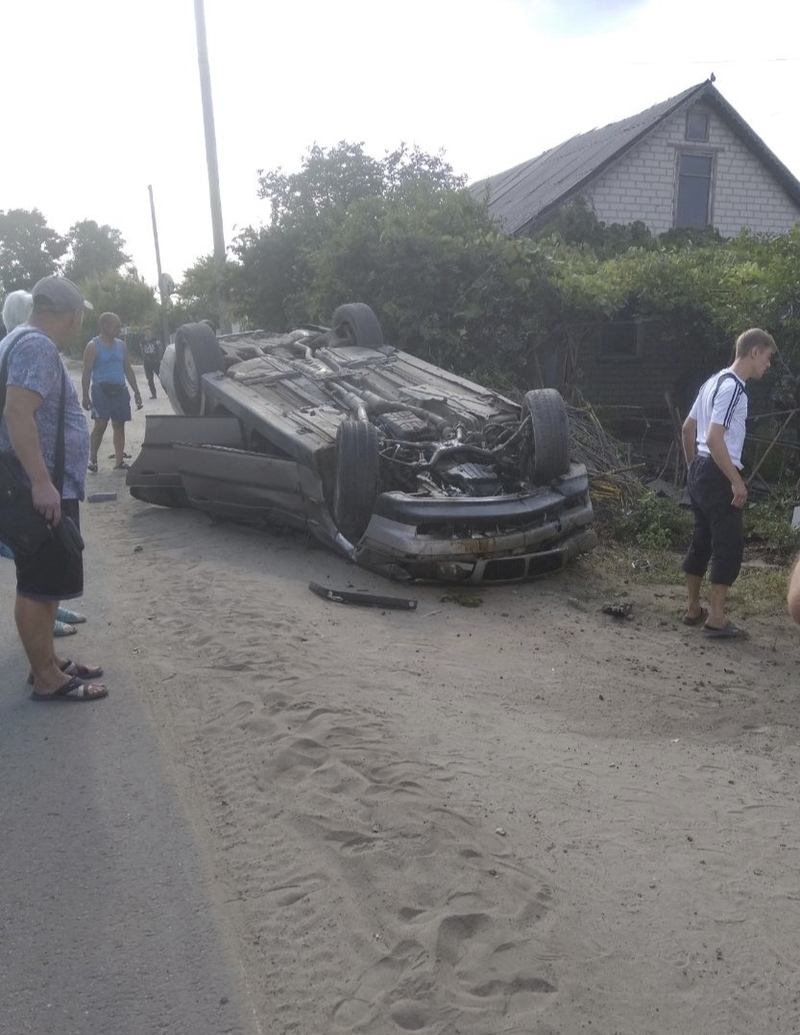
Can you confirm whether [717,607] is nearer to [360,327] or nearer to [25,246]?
[360,327]

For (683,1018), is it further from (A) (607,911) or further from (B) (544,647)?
(B) (544,647)

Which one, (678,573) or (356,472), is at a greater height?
(356,472)

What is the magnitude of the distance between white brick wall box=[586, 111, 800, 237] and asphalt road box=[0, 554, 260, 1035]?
17872 mm

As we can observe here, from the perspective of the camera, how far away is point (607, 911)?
9.82 feet

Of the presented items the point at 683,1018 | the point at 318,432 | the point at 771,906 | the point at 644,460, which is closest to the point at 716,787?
the point at 771,906

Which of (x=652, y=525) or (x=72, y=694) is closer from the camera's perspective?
(x=72, y=694)

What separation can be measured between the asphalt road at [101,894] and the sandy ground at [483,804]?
110 mm

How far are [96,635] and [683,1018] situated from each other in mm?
3945

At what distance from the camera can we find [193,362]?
952 cm

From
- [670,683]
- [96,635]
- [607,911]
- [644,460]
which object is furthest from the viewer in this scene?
[644,460]

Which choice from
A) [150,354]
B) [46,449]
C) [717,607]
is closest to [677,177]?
[150,354]

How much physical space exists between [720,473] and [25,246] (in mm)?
85284

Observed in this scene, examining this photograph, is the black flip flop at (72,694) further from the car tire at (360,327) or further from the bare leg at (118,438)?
the bare leg at (118,438)

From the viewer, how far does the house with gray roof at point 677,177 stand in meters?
19.8
